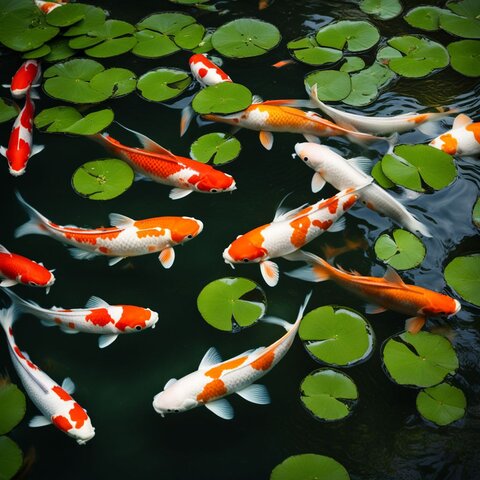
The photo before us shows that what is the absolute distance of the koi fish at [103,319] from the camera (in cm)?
288

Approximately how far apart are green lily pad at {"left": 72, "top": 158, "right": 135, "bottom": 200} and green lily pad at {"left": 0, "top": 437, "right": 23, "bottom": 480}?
1.31 metres

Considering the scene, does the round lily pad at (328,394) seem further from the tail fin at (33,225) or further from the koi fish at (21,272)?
the tail fin at (33,225)

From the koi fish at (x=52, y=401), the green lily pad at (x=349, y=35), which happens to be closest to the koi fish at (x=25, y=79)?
the koi fish at (x=52, y=401)

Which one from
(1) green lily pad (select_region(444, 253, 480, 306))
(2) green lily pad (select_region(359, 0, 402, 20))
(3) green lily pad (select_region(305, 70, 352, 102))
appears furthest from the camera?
(2) green lily pad (select_region(359, 0, 402, 20))

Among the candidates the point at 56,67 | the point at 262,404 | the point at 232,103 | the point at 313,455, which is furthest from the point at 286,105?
the point at 313,455

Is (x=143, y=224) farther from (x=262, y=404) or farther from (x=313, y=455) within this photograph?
(x=313, y=455)

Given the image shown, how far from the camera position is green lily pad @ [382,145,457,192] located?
331cm

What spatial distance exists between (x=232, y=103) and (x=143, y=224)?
0.99 m

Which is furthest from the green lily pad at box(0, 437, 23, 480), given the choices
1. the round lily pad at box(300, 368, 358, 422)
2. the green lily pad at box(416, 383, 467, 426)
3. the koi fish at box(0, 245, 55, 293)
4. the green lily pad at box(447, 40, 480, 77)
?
the green lily pad at box(447, 40, 480, 77)

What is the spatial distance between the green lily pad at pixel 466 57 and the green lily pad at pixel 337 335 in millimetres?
1985

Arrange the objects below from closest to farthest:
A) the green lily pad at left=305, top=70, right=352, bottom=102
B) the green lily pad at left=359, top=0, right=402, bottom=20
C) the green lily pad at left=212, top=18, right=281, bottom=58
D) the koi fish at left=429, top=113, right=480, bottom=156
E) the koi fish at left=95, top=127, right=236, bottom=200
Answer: the koi fish at left=95, top=127, right=236, bottom=200 → the koi fish at left=429, top=113, right=480, bottom=156 → the green lily pad at left=305, top=70, right=352, bottom=102 → the green lily pad at left=212, top=18, right=281, bottom=58 → the green lily pad at left=359, top=0, right=402, bottom=20

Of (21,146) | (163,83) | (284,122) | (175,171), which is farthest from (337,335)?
(21,146)

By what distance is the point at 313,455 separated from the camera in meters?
2.51

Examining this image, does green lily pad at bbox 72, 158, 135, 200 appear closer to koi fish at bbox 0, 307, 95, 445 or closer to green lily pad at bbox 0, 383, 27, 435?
koi fish at bbox 0, 307, 95, 445
